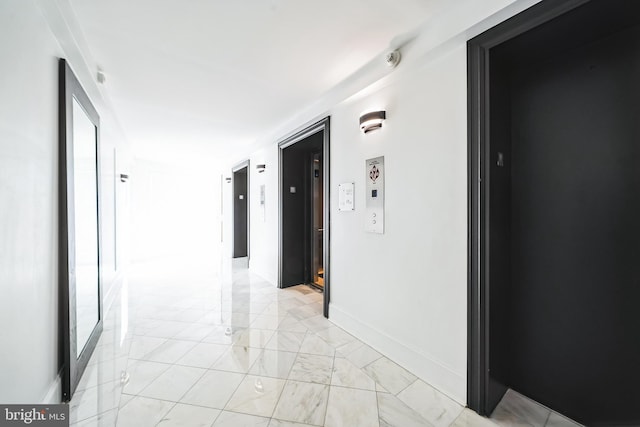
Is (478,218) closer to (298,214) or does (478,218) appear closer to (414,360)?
(414,360)

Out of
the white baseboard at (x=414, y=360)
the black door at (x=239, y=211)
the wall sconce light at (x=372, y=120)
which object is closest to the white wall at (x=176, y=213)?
the black door at (x=239, y=211)

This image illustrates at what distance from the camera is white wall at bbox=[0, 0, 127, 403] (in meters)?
1.17

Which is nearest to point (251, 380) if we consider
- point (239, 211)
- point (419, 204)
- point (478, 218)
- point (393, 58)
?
point (419, 204)

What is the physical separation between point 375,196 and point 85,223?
2.74 metres

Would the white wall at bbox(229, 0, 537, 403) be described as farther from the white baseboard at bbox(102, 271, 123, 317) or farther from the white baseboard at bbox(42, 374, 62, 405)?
the white baseboard at bbox(102, 271, 123, 317)

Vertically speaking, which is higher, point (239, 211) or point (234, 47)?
point (234, 47)

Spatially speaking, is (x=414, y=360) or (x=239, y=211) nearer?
(x=414, y=360)

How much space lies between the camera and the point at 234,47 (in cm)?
213

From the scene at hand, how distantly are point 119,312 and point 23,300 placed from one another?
2538 mm

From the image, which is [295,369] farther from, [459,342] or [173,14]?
[173,14]

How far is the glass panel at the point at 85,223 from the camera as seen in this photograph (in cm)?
208

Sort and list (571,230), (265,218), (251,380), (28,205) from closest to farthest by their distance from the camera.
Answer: (28,205)
(571,230)
(251,380)
(265,218)

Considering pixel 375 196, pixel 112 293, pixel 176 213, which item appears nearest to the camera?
pixel 375 196

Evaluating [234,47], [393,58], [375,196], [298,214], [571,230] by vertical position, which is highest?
[234,47]
